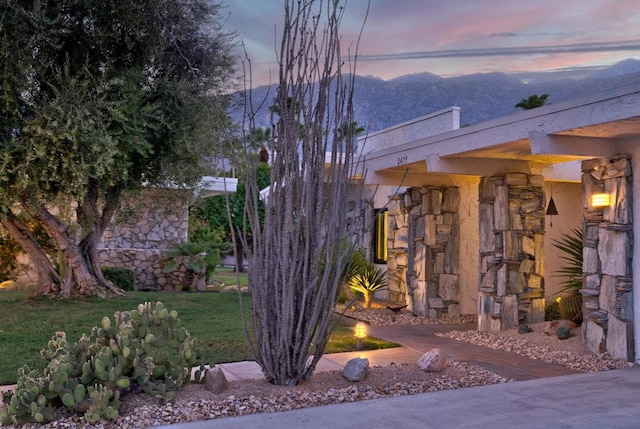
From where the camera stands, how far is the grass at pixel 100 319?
293 inches

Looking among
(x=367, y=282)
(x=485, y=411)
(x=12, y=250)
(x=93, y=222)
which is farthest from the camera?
(x=12, y=250)

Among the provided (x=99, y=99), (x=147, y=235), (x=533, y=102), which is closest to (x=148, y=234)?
(x=147, y=235)

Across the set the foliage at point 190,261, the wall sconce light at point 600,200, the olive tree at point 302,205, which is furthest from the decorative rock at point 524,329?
the foliage at point 190,261

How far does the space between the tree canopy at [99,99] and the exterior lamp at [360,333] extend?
3.79 metres

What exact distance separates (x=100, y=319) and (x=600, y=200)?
7.48 m

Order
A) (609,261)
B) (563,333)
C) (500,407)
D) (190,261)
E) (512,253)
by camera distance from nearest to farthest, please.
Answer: (500,407), (609,261), (563,333), (512,253), (190,261)

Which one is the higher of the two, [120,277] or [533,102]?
[533,102]

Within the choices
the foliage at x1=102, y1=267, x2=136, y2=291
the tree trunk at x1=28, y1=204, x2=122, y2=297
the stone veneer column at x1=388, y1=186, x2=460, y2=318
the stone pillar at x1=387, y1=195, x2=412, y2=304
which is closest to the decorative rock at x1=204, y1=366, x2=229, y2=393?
the stone veneer column at x1=388, y1=186, x2=460, y2=318

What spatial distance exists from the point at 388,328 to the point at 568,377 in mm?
3756

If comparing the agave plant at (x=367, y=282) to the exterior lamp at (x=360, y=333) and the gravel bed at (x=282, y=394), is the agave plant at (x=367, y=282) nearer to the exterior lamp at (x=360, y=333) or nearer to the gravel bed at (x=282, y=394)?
the exterior lamp at (x=360, y=333)

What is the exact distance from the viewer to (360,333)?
29.6 feet

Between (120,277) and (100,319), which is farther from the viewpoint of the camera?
(120,277)

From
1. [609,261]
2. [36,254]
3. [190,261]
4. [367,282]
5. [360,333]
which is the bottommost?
[360,333]

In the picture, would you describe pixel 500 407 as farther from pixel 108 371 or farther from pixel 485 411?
pixel 108 371
